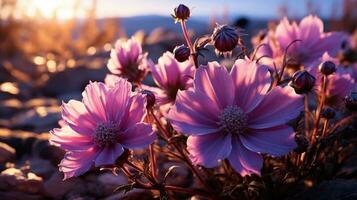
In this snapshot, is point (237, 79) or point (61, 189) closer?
point (237, 79)

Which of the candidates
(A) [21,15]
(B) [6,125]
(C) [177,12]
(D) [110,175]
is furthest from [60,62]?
(C) [177,12]

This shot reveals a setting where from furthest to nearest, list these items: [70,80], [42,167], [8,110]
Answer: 1. [70,80]
2. [8,110]
3. [42,167]

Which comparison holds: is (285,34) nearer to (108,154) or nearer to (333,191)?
(333,191)

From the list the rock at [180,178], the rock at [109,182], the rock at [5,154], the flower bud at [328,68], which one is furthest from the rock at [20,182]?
the flower bud at [328,68]

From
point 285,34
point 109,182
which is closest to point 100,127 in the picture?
point 109,182

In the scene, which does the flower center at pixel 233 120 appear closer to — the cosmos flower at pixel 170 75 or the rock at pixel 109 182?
the cosmos flower at pixel 170 75

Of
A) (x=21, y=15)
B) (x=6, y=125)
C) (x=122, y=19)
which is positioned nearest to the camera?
(x=6, y=125)

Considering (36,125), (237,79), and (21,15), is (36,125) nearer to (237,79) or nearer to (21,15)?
(237,79)
